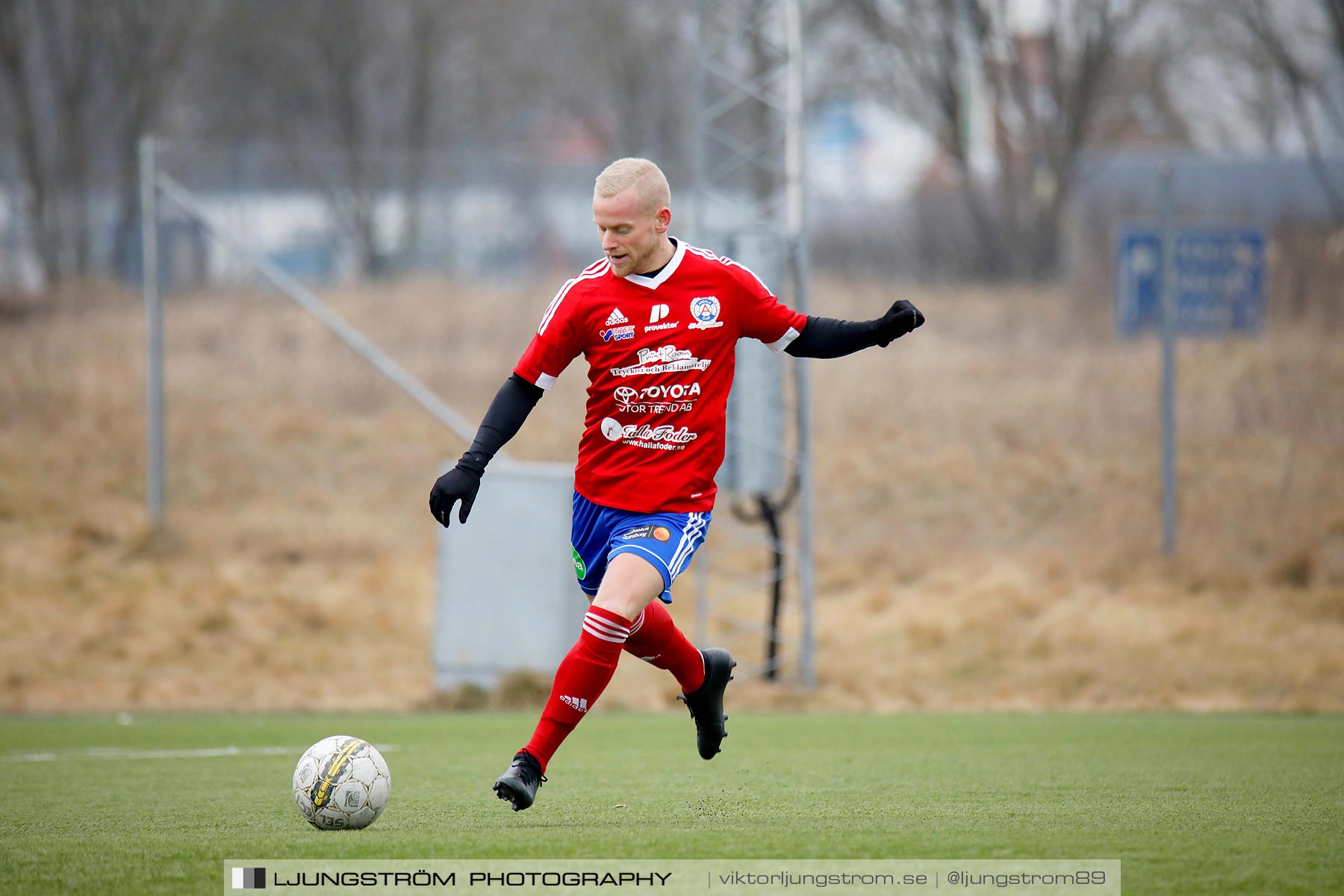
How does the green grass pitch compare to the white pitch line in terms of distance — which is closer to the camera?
the green grass pitch

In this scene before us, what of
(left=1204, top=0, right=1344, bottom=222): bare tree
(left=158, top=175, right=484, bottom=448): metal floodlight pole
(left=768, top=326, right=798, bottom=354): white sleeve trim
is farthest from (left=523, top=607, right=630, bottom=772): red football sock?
(left=1204, top=0, right=1344, bottom=222): bare tree

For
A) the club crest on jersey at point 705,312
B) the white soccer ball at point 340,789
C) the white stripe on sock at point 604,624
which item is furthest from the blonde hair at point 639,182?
the white soccer ball at point 340,789

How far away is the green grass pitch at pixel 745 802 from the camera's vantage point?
3.93 m

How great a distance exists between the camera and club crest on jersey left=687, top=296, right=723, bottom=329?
490 cm

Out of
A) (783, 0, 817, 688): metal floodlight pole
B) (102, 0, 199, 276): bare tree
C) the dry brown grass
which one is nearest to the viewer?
(783, 0, 817, 688): metal floodlight pole

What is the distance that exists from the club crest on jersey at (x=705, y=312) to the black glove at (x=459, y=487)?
83 cm

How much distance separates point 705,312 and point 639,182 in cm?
48

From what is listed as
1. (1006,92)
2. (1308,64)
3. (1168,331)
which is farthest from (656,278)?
(1308,64)

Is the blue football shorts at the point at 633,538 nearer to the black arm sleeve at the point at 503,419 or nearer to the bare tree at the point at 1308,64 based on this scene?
the black arm sleeve at the point at 503,419

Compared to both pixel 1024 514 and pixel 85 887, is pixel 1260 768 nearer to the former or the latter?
pixel 85 887

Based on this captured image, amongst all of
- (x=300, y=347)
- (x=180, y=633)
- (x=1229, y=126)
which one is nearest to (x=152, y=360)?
(x=180, y=633)

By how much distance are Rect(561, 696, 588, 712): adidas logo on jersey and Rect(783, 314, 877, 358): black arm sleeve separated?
1.38 meters

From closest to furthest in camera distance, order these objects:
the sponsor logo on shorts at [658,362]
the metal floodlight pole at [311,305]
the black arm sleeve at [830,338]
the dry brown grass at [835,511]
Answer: the sponsor logo on shorts at [658,362] < the black arm sleeve at [830,338] < the dry brown grass at [835,511] < the metal floodlight pole at [311,305]

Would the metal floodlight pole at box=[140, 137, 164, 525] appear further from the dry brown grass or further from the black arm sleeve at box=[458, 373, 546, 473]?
the black arm sleeve at box=[458, 373, 546, 473]
